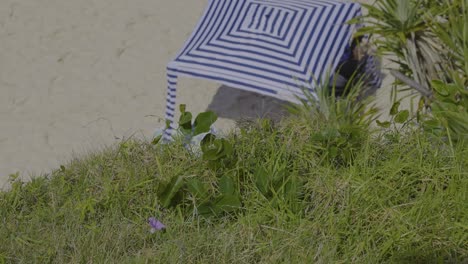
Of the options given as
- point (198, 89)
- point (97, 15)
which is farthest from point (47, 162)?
point (97, 15)

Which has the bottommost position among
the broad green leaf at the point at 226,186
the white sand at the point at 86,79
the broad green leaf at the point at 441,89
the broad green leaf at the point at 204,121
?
the white sand at the point at 86,79

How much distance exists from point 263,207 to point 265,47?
10.5 ft

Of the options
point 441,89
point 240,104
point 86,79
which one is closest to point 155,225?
point 441,89

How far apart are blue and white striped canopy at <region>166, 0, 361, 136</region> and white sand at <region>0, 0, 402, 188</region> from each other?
0.80 metres

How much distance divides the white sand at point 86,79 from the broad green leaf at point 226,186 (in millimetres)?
2992

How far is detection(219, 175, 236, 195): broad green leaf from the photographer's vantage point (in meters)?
4.02

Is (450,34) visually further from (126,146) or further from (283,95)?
(126,146)

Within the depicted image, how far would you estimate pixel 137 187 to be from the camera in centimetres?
426

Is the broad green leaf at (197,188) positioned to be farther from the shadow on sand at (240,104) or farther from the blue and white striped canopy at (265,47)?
the shadow on sand at (240,104)

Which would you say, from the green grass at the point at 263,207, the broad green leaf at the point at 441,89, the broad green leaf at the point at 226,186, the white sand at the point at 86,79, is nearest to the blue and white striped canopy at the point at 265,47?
the white sand at the point at 86,79

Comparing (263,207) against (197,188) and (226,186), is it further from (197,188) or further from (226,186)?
(197,188)

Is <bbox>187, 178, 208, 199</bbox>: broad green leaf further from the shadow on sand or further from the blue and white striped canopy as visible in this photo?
the shadow on sand

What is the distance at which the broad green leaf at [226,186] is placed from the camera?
13.2ft

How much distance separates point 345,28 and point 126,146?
137 inches
